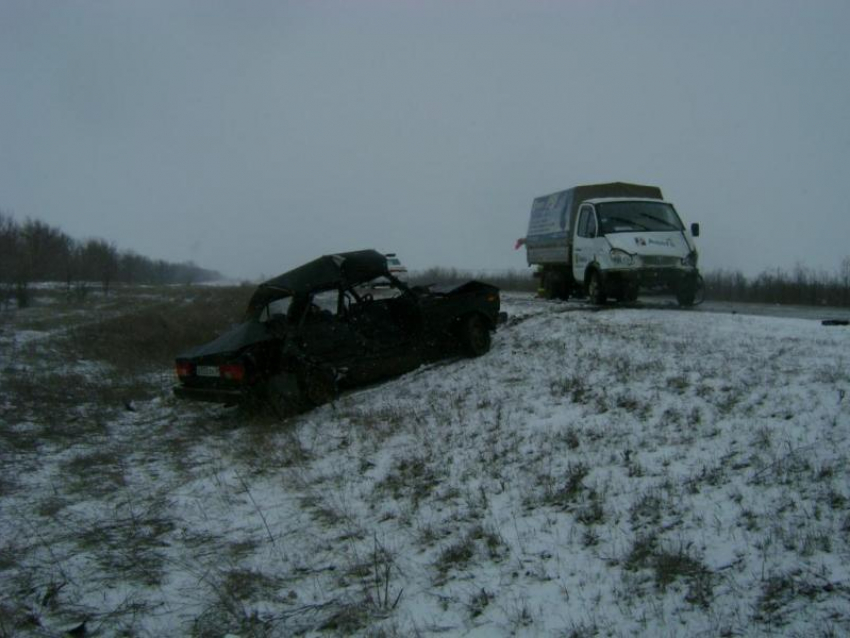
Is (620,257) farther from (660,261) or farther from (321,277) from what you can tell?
(321,277)

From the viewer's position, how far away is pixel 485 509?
5.39 meters

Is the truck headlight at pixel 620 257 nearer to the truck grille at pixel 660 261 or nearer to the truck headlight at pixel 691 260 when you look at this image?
the truck grille at pixel 660 261

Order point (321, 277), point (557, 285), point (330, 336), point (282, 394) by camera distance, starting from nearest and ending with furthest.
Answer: point (282, 394), point (330, 336), point (321, 277), point (557, 285)

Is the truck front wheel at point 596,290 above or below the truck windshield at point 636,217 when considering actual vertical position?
below

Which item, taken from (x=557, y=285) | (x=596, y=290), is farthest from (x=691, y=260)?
(x=557, y=285)

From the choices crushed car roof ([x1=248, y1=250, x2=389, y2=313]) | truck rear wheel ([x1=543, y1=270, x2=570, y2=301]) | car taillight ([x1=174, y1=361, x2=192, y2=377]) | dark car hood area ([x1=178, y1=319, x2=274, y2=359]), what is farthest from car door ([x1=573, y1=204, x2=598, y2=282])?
car taillight ([x1=174, y1=361, x2=192, y2=377])

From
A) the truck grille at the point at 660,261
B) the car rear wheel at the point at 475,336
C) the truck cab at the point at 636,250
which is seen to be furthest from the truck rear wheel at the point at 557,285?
the car rear wheel at the point at 475,336

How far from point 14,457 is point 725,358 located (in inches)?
332

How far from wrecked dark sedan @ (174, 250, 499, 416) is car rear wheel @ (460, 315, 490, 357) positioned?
0.05ft

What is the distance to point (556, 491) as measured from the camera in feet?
17.8

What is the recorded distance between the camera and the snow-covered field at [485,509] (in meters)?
4.01

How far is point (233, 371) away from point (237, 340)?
54cm

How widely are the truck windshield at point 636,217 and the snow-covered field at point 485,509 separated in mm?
4716

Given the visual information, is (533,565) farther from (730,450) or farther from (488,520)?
(730,450)
